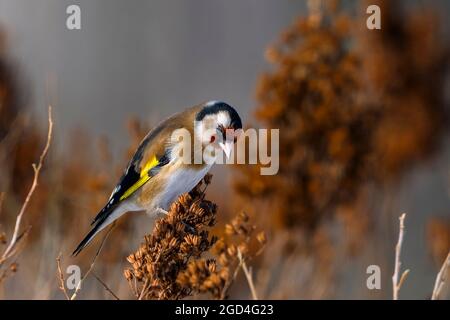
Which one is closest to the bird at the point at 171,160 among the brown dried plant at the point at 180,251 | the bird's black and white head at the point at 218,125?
the bird's black and white head at the point at 218,125

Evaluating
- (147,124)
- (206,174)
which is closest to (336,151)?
(147,124)

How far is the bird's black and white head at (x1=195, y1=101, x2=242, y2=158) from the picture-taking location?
122 inches

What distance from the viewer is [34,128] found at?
697 cm

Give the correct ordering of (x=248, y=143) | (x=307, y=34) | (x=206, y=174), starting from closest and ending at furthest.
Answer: (x=206, y=174), (x=248, y=143), (x=307, y=34)

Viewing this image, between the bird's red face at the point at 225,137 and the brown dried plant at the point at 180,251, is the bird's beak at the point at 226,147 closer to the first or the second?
the bird's red face at the point at 225,137

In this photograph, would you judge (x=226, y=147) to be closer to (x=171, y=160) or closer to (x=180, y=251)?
(x=171, y=160)

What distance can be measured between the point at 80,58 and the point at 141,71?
0.90 meters

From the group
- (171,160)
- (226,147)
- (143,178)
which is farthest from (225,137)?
(143,178)

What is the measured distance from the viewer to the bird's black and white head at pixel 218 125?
3.11 m

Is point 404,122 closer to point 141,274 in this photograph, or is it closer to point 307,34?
point 307,34

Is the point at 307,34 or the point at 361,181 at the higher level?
the point at 307,34

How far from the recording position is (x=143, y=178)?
11.2 ft

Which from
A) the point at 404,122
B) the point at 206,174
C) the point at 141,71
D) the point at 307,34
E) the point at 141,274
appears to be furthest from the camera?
the point at 141,71

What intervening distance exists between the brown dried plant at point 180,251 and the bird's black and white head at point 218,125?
32cm
